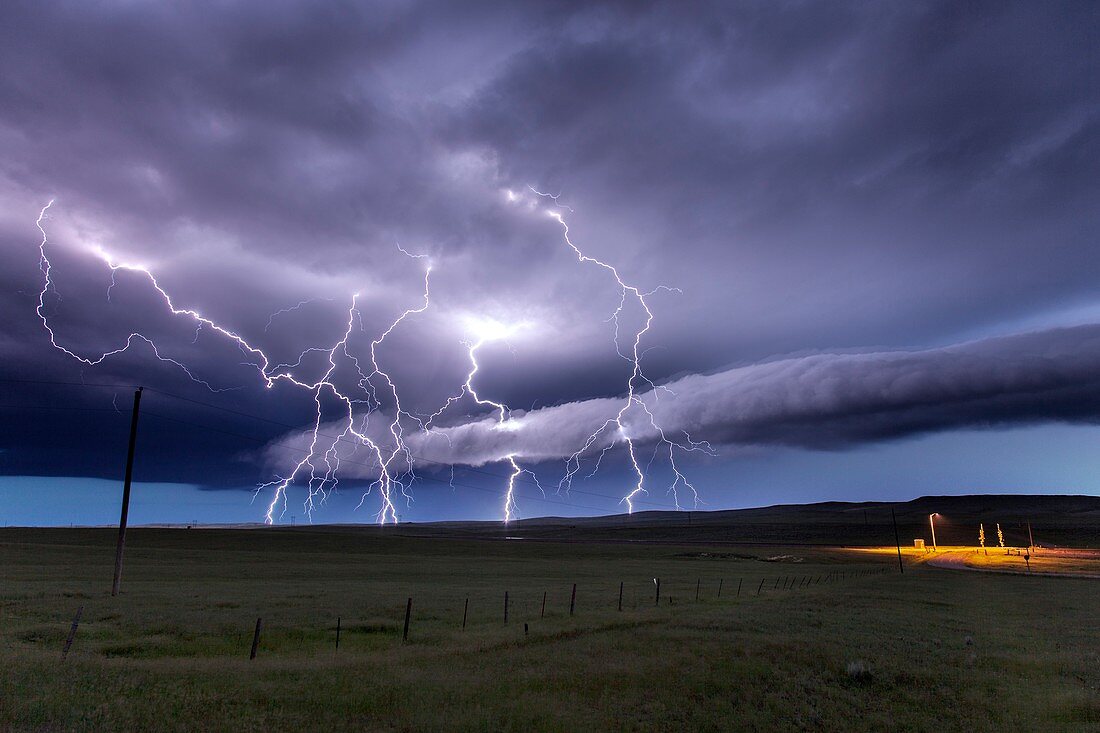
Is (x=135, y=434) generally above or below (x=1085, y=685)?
above

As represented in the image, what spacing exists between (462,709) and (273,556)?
235 ft

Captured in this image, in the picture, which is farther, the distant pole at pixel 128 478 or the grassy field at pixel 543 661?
the distant pole at pixel 128 478

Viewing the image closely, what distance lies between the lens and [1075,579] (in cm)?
5909

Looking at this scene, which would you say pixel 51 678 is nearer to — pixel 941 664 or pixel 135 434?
pixel 941 664

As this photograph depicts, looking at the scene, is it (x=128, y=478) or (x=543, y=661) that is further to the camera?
(x=128, y=478)

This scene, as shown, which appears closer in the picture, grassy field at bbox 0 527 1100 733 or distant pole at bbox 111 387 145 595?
grassy field at bbox 0 527 1100 733

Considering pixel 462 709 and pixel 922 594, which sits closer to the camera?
pixel 462 709

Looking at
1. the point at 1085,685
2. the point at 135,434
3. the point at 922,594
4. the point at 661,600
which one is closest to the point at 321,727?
the point at 1085,685

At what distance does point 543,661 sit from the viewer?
1711 centimetres

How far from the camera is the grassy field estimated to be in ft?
40.2

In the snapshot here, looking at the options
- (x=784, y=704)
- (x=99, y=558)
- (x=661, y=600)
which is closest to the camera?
(x=784, y=704)

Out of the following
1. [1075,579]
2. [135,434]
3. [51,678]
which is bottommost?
[1075,579]

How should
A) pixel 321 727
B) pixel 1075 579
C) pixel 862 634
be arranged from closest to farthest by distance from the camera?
pixel 321 727 → pixel 862 634 → pixel 1075 579

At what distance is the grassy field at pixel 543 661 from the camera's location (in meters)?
12.3
